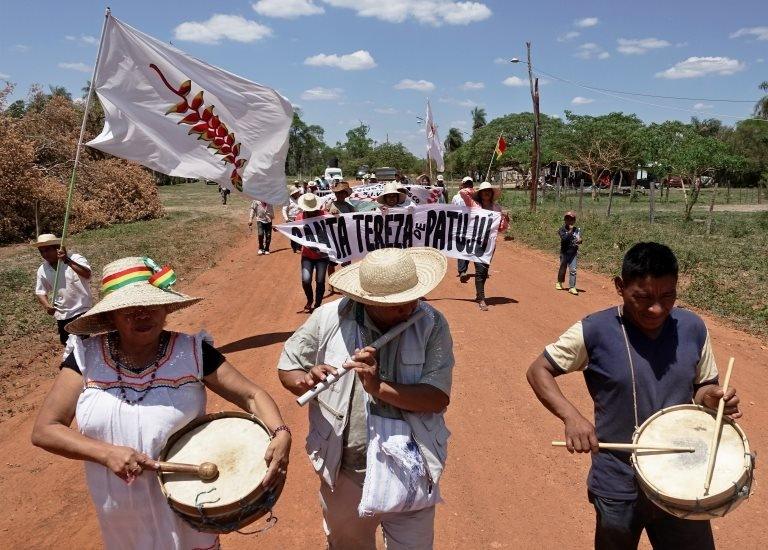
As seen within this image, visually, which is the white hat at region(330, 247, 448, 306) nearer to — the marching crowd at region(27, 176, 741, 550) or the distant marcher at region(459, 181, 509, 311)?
the marching crowd at region(27, 176, 741, 550)

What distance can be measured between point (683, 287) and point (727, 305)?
1.31 meters

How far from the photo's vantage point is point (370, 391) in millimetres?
2404

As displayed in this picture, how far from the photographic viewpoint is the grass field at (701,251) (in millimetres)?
9922

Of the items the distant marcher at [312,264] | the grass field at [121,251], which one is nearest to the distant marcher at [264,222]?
the grass field at [121,251]

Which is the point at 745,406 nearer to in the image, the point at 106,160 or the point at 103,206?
the point at 103,206

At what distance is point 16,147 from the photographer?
1720 centimetres

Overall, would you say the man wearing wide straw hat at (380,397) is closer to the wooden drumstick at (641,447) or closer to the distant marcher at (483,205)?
the wooden drumstick at (641,447)

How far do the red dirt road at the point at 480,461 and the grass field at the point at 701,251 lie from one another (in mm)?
1357

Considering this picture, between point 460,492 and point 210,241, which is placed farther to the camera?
→ point 210,241

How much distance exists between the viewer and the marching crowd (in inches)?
95.8

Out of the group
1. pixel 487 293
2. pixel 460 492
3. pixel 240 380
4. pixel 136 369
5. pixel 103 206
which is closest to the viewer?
pixel 136 369

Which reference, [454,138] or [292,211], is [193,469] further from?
[454,138]

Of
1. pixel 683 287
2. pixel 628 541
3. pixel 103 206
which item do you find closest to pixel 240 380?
pixel 628 541

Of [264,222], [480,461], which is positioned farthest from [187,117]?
[264,222]
